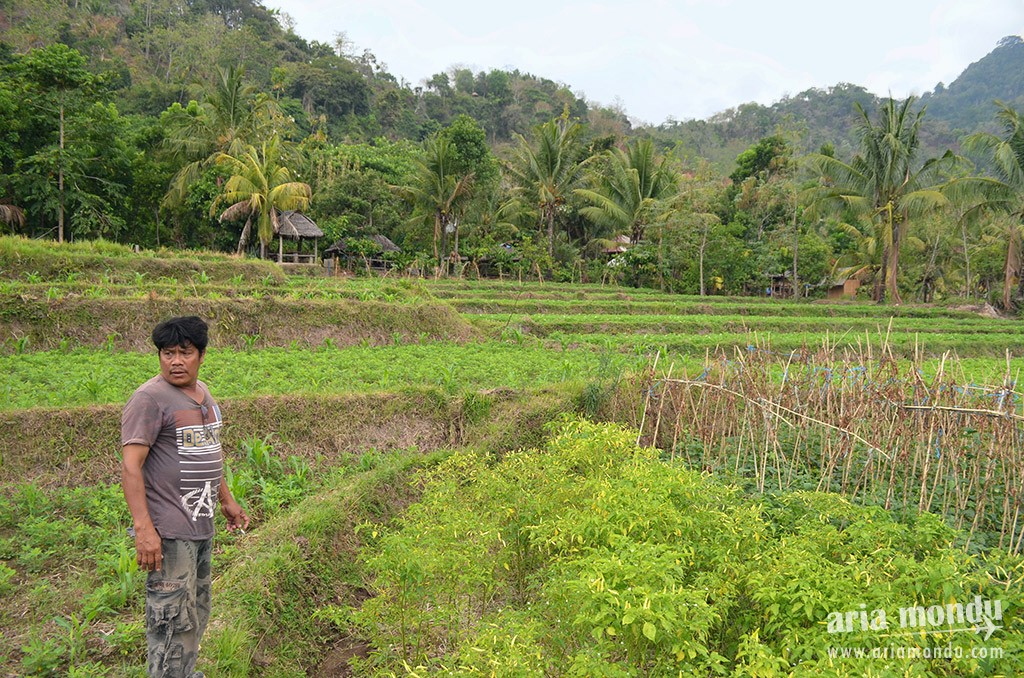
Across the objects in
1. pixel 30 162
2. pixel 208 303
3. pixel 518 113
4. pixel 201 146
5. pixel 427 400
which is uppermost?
pixel 518 113

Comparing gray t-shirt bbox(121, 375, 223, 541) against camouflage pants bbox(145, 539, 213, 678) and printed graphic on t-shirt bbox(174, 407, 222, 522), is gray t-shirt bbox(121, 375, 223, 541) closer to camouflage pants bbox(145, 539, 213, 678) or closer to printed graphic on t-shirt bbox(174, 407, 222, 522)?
printed graphic on t-shirt bbox(174, 407, 222, 522)

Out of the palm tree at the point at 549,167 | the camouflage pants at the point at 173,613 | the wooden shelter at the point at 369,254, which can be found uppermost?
the palm tree at the point at 549,167

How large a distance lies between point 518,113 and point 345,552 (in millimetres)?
55364

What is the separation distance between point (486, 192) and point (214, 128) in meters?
12.5

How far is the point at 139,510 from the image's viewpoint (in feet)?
9.21

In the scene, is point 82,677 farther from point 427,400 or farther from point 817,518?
point 427,400

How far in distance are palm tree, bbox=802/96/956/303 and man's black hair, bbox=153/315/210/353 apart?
2605cm

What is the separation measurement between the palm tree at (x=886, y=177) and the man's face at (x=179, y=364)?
2612 cm

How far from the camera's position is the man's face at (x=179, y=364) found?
3010 mm

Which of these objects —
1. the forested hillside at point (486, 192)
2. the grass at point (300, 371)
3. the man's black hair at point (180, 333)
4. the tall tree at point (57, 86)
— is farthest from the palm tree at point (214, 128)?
the man's black hair at point (180, 333)

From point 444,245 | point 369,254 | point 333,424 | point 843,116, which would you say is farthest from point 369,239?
point 843,116

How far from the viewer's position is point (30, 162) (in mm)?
20297

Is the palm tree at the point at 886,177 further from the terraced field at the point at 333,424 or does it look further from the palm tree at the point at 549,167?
the terraced field at the point at 333,424

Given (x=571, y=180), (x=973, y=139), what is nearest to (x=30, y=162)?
(x=571, y=180)
